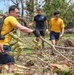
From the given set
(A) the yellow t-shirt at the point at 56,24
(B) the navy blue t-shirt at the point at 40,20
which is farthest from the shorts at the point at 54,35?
(B) the navy blue t-shirt at the point at 40,20

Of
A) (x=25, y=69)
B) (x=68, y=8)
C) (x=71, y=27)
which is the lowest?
(x=71, y=27)

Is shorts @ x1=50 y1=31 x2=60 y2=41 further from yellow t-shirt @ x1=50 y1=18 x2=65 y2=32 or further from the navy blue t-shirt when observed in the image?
the navy blue t-shirt

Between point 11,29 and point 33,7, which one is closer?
point 11,29

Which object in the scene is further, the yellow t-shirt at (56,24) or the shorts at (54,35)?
the shorts at (54,35)

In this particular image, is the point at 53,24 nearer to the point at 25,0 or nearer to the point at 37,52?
the point at 37,52

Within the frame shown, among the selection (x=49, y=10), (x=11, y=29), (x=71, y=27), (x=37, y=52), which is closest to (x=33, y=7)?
(x=49, y=10)

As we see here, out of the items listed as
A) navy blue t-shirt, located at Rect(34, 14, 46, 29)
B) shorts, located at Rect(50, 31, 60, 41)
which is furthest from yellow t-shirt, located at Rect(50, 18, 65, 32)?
navy blue t-shirt, located at Rect(34, 14, 46, 29)

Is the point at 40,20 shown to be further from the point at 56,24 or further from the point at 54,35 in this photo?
the point at 56,24

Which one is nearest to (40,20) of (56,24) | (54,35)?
(54,35)

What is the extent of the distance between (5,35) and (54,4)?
2382cm

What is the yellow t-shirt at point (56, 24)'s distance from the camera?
537 inches

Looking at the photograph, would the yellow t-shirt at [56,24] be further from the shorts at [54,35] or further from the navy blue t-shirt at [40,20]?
the navy blue t-shirt at [40,20]

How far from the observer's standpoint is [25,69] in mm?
4625

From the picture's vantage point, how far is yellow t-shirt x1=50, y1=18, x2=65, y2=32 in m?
13.6
